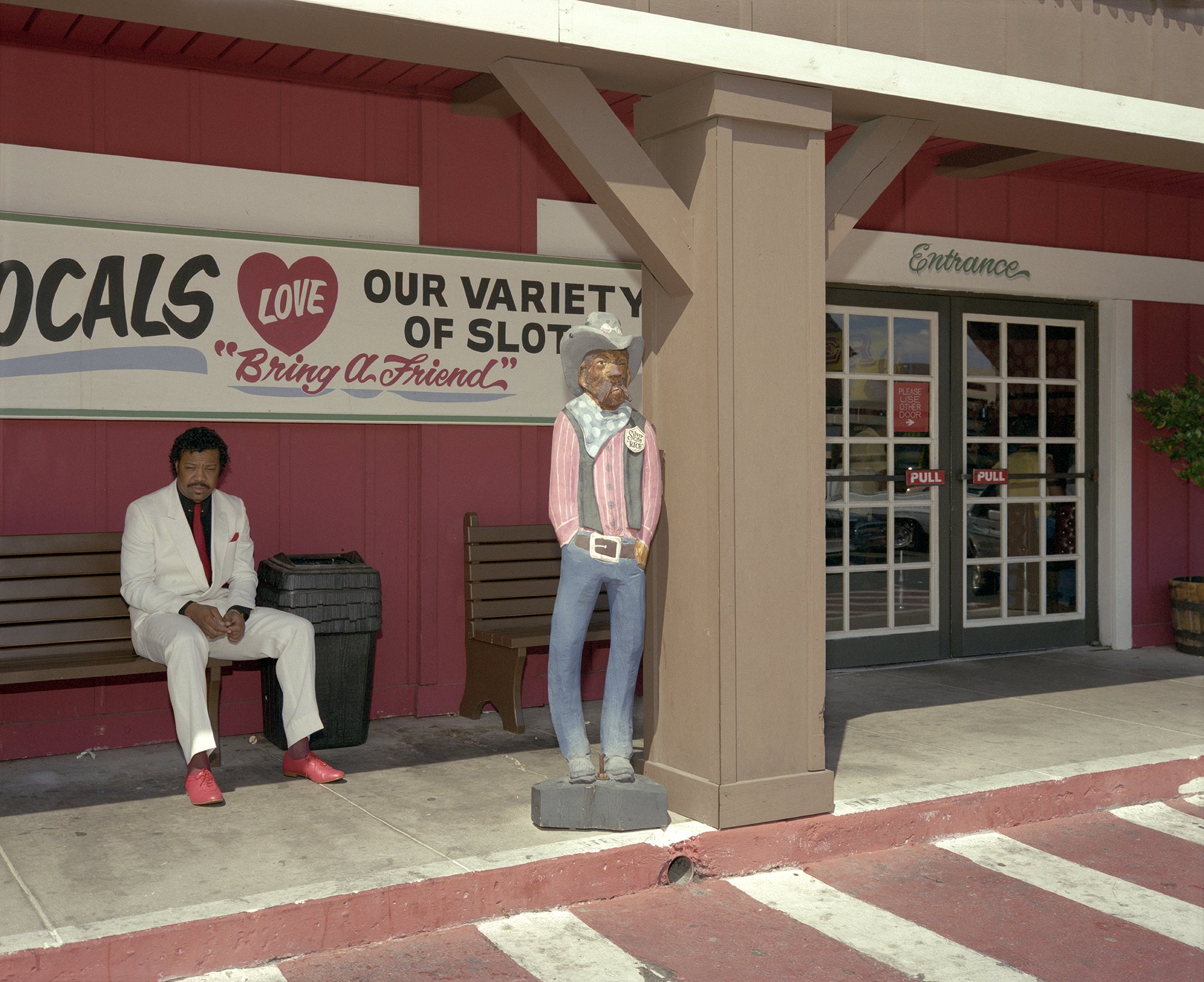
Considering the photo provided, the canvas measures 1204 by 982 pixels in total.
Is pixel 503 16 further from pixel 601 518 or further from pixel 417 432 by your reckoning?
pixel 417 432

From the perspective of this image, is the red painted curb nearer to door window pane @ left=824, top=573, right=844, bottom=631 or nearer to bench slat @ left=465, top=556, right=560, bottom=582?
bench slat @ left=465, top=556, right=560, bottom=582

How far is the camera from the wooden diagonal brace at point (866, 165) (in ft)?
17.4

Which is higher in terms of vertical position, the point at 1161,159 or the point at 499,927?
the point at 1161,159

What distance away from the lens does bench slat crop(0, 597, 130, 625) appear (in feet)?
18.7

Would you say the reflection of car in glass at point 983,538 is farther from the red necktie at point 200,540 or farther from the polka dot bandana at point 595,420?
the red necktie at point 200,540

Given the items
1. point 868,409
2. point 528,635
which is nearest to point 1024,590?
point 868,409

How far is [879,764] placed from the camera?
5910 millimetres

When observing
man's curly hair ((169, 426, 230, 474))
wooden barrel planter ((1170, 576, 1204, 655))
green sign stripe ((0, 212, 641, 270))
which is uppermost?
green sign stripe ((0, 212, 641, 270))

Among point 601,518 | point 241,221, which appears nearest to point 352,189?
point 241,221

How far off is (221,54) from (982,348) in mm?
5238

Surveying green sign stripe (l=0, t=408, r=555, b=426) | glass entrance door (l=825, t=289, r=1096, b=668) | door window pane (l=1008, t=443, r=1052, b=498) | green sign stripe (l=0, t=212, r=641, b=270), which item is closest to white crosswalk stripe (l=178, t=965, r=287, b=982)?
green sign stripe (l=0, t=408, r=555, b=426)

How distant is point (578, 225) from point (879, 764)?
3354 millimetres

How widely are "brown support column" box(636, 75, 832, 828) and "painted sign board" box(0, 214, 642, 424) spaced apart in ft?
6.21

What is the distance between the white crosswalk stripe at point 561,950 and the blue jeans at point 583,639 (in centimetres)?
74
